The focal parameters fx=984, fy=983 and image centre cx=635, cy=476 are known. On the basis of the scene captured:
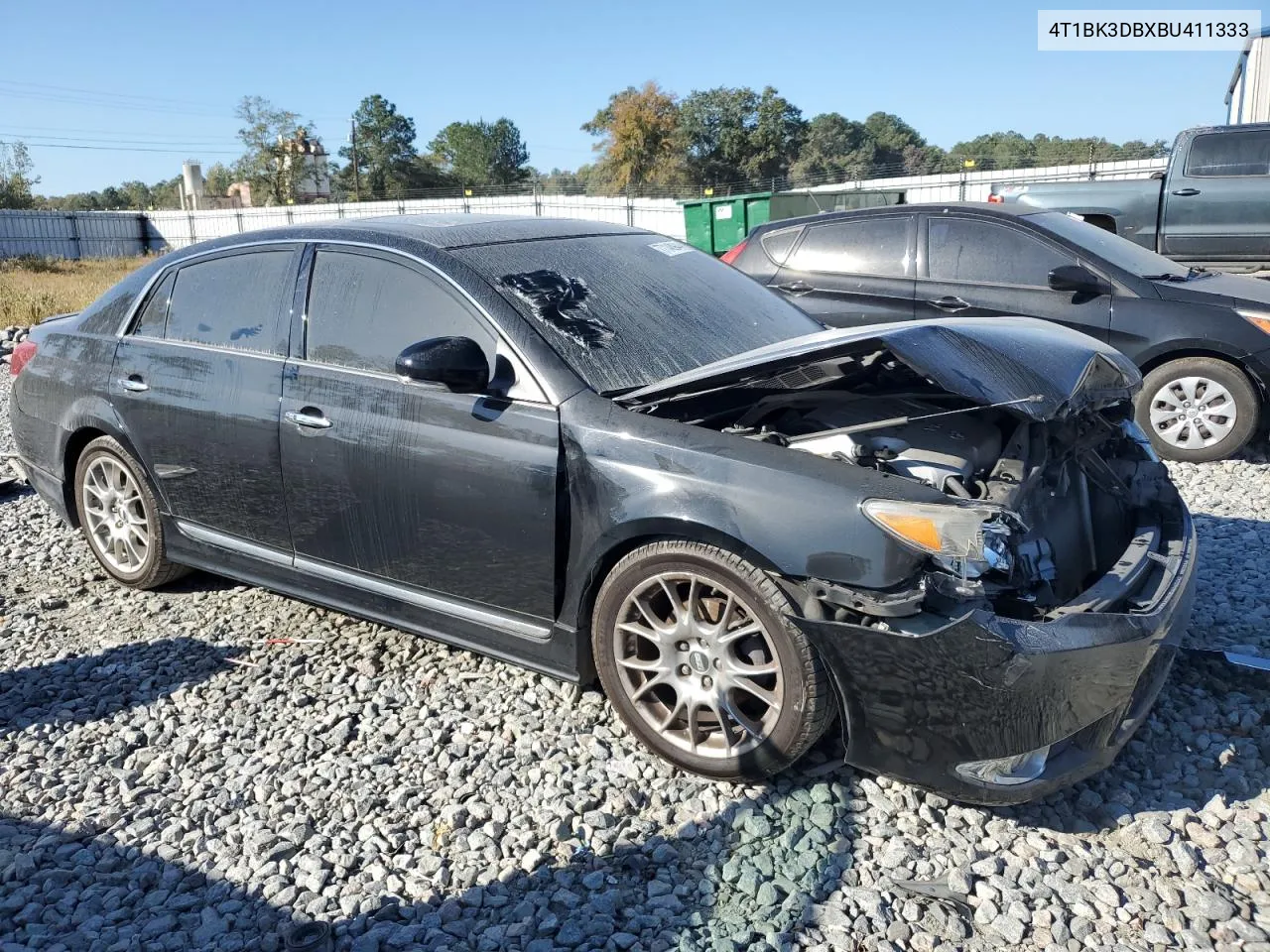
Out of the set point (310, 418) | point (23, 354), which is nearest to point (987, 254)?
point (310, 418)

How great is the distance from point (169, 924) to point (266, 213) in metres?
44.0

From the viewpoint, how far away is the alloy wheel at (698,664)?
9.66 ft

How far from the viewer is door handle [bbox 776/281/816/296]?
7.18 meters

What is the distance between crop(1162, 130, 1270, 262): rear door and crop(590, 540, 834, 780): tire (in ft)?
34.9

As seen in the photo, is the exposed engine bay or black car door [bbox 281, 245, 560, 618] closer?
the exposed engine bay

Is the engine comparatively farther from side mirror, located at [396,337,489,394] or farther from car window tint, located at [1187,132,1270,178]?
car window tint, located at [1187,132,1270,178]

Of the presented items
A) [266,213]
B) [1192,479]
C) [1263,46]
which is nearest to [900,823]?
[1192,479]

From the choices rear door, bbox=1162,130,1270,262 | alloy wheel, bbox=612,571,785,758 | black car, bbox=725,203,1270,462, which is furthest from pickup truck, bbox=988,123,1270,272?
alloy wheel, bbox=612,571,785,758

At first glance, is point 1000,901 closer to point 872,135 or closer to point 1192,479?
point 1192,479

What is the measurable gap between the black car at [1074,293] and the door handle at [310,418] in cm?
420

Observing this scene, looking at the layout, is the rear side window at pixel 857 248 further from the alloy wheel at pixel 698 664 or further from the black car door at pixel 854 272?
the alloy wheel at pixel 698 664

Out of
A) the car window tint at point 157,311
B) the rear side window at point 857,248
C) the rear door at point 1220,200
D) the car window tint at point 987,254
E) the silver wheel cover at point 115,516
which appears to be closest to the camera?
the car window tint at point 157,311

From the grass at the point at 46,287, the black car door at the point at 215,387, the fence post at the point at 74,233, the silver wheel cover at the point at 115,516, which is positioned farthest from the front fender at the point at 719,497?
the fence post at the point at 74,233

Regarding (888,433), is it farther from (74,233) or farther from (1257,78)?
(74,233)
